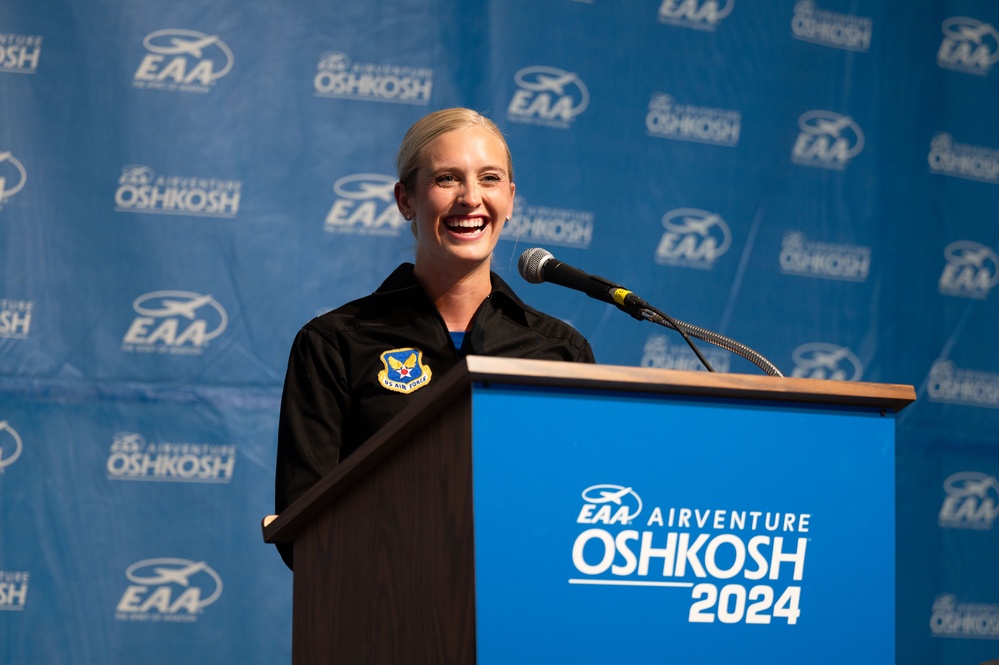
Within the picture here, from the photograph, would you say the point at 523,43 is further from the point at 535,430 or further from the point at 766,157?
the point at 535,430

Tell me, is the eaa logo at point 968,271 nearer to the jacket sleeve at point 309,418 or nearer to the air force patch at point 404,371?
the air force patch at point 404,371

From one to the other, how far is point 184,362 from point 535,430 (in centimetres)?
236

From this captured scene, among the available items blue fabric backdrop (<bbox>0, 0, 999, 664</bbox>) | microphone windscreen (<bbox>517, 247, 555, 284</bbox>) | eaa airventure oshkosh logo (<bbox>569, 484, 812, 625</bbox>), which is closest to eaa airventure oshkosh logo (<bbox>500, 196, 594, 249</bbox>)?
blue fabric backdrop (<bbox>0, 0, 999, 664</bbox>)

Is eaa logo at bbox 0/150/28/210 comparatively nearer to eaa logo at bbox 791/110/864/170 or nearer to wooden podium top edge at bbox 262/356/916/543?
wooden podium top edge at bbox 262/356/916/543

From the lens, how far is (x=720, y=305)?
378 centimetres

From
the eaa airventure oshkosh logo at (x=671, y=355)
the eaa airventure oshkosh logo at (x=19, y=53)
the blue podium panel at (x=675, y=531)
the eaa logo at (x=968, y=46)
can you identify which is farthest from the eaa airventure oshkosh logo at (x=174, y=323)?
the eaa logo at (x=968, y=46)

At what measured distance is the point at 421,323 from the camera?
6.43 ft

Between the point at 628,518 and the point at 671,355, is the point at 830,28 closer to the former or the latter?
the point at 671,355

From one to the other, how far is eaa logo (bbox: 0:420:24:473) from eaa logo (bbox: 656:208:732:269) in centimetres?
201

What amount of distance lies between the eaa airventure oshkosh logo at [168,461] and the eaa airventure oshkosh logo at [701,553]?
7.62ft

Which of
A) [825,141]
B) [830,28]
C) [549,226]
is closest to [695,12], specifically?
[830,28]

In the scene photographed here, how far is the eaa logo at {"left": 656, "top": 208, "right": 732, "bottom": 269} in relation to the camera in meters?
3.73

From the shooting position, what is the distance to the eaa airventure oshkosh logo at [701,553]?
3.68 ft

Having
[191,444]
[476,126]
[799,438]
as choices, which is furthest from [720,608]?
[191,444]
